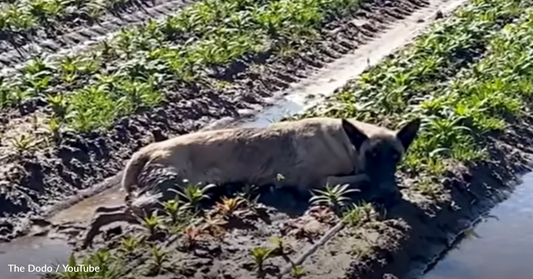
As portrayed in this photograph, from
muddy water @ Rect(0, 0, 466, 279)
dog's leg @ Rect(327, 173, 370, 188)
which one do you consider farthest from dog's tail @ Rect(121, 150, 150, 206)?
dog's leg @ Rect(327, 173, 370, 188)

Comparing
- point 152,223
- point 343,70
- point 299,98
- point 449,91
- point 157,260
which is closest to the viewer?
point 157,260

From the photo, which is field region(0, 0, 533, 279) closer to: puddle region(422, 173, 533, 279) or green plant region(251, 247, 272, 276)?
green plant region(251, 247, 272, 276)

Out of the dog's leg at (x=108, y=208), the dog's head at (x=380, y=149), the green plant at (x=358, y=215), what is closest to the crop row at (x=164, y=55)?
the dog's leg at (x=108, y=208)

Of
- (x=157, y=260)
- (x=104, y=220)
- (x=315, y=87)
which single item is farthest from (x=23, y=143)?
(x=315, y=87)

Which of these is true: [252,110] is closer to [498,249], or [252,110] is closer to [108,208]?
[108,208]

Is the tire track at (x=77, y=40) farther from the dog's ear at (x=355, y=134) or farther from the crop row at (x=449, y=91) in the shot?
the dog's ear at (x=355, y=134)

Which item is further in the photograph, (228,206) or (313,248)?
(228,206)

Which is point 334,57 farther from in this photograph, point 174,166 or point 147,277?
point 147,277
